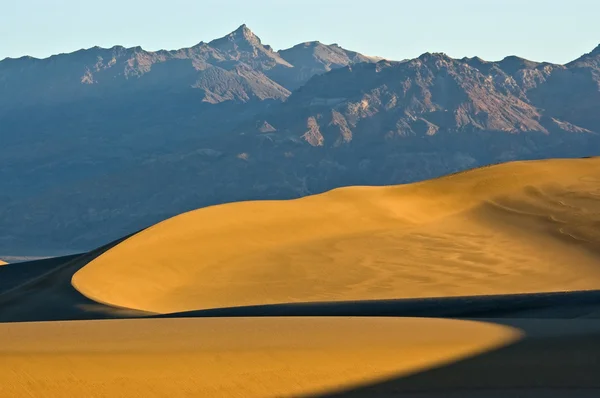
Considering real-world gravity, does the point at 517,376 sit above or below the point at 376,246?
above

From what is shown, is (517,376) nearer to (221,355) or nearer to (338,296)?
(221,355)

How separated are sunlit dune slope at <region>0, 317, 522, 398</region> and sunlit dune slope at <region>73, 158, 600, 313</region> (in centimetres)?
1343

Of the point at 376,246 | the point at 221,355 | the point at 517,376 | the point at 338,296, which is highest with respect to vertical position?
the point at 221,355

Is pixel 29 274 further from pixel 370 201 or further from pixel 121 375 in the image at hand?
pixel 121 375

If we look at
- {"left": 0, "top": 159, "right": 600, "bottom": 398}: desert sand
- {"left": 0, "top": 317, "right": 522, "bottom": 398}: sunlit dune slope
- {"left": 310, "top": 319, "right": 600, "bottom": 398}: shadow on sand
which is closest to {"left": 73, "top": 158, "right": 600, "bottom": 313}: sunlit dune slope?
{"left": 0, "top": 159, "right": 600, "bottom": 398}: desert sand

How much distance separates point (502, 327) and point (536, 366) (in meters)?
1.47

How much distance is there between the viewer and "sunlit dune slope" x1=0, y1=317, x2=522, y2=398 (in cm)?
955

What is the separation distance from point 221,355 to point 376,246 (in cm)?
2385

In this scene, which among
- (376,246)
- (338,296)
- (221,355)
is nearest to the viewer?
(221,355)

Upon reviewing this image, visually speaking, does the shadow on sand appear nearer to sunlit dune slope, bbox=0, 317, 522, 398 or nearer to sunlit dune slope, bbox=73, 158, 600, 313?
sunlit dune slope, bbox=0, 317, 522, 398

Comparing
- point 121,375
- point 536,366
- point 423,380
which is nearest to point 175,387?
point 121,375

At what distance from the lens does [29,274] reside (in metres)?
35.1

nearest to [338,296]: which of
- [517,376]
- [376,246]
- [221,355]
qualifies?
[376,246]

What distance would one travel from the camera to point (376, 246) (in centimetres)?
3400
